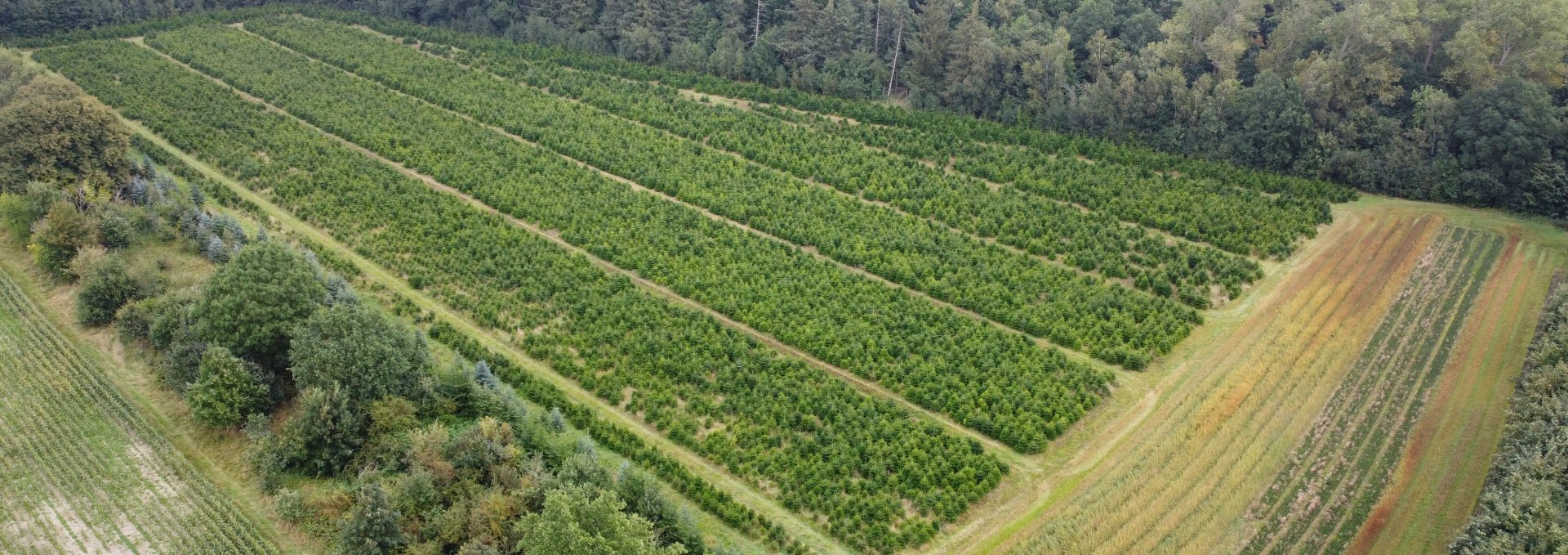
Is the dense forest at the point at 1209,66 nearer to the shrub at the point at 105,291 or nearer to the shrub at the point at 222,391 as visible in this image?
the shrub at the point at 105,291

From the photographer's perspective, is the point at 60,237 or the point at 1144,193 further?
the point at 1144,193

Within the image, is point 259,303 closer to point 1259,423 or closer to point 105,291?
point 105,291

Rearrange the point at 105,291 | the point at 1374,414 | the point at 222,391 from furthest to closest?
1. the point at 105,291
2. the point at 1374,414
3. the point at 222,391

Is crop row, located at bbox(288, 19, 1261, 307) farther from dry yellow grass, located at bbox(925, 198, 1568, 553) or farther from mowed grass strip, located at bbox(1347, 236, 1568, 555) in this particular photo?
mowed grass strip, located at bbox(1347, 236, 1568, 555)

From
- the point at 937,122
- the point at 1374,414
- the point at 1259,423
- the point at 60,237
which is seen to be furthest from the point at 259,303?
the point at 937,122

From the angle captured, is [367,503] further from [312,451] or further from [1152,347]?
[1152,347]

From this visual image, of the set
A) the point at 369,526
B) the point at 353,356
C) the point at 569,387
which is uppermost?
the point at 353,356
